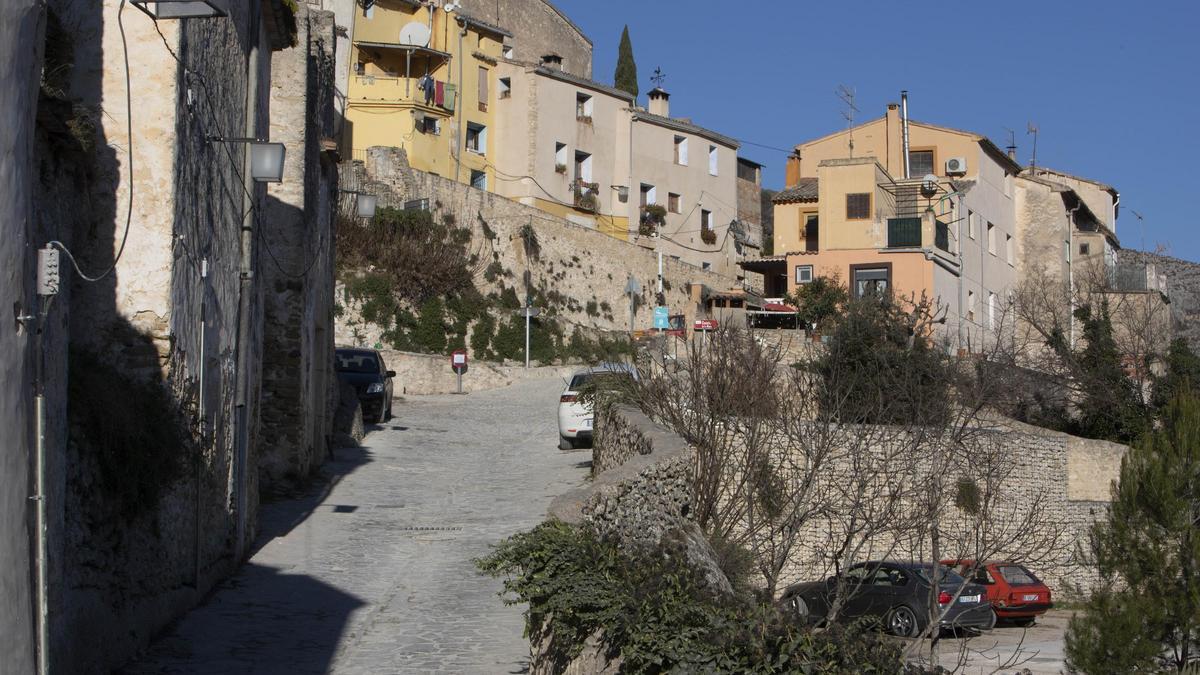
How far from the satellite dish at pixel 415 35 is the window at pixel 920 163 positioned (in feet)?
60.6

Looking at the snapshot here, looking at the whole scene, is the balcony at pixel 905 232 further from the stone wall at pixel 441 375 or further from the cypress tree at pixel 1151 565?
the cypress tree at pixel 1151 565

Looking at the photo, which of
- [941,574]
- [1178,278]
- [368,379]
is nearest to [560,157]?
[368,379]

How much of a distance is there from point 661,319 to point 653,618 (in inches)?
1583

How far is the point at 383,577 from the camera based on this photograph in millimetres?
14586

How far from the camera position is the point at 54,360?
9.08 metres

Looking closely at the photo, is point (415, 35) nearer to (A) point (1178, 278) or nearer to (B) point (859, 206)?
(B) point (859, 206)

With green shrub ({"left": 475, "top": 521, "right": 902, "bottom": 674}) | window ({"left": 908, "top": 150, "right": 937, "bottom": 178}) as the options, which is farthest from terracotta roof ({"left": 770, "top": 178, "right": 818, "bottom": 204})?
green shrub ({"left": 475, "top": 521, "right": 902, "bottom": 674})

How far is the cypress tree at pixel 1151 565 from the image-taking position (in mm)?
18109

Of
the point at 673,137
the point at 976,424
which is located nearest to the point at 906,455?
the point at 976,424

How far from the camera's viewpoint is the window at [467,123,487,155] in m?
54.3

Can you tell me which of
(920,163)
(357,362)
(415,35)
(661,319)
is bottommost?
(357,362)

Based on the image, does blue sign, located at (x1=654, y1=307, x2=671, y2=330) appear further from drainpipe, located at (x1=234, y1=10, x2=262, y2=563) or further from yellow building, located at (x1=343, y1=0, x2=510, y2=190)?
drainpipe, located at (x1=234, y1=10, x2=262, y2=563)

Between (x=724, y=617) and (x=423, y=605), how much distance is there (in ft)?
21.2

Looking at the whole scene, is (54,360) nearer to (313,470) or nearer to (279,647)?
(279,647)
